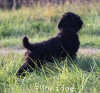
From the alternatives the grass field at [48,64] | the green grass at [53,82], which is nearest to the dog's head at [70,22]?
the grass field at [48,64]

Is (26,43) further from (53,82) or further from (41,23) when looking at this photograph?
(41,23)

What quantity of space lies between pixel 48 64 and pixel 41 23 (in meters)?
5.05

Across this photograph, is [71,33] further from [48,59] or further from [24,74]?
[24,74]

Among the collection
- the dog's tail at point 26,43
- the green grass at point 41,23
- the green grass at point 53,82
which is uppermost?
the dog's tail at point 26,43

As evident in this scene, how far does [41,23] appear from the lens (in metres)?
11.5

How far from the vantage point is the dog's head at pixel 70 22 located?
23.5ft

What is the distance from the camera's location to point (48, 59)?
21.6ft

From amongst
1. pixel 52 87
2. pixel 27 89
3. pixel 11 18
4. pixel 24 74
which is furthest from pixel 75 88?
pixel 11 18

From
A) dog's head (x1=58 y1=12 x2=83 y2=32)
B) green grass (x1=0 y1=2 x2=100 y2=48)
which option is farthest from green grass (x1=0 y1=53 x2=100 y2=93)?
green grass (x1=0 y1=2 x2=100 y2=48)

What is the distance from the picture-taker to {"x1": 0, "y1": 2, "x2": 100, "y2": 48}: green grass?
1028cm

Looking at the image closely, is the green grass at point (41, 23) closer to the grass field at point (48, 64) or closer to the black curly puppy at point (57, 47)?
the grass field at point (48, 64)

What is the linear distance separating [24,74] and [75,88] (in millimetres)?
1406

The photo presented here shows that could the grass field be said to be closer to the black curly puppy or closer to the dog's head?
the black curly puppy

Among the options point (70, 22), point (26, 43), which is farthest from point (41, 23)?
point (26, 43)
